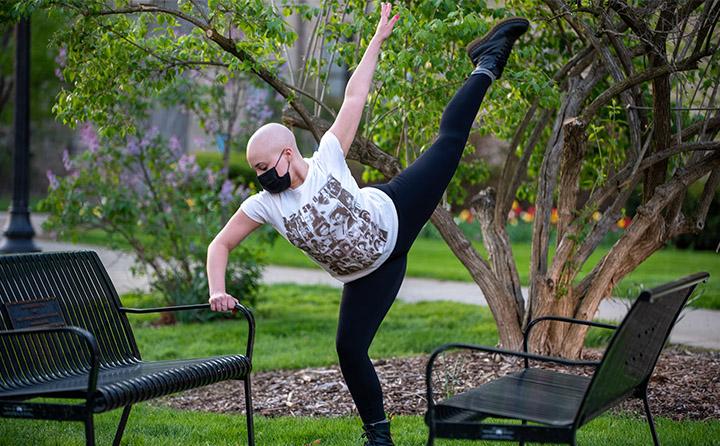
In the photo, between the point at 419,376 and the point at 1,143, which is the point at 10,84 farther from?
the point at 419,376

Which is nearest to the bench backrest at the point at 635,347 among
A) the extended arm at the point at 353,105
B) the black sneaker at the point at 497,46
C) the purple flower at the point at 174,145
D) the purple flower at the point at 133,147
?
the black sneaker at the point at 497,46

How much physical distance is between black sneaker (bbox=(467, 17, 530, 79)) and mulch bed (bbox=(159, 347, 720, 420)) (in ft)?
6.52

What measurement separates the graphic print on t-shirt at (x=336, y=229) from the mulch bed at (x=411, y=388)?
1763 millimetres

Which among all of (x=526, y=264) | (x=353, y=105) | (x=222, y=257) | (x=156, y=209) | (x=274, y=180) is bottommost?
(x=526, y=264)

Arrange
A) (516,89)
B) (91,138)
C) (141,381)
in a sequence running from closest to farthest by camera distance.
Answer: (141,381) < (516,89) < (91,138)

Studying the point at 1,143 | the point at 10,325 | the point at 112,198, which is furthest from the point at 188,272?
the point at 1,143

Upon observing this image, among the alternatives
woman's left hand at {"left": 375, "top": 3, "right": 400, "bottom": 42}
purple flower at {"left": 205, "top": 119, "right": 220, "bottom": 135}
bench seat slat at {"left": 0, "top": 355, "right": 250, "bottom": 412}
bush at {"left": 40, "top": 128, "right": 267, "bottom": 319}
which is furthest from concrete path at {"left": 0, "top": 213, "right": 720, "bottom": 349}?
bench seat slat at {"left": 0, "top": 355, "right": 250, "bottom": 412}

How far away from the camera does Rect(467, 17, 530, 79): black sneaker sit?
14.7 ft

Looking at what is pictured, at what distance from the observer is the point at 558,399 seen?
3.56 meters

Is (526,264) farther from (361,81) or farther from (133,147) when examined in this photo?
(361,81)

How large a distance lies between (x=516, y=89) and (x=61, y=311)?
2.80 meters

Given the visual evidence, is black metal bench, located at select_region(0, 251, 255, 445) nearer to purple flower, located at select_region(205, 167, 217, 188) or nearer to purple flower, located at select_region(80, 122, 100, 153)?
purple flower, located at select_region(80, 122, 100, 153)

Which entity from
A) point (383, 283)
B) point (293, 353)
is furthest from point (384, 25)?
point (293, 353)

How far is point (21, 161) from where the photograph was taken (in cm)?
960
